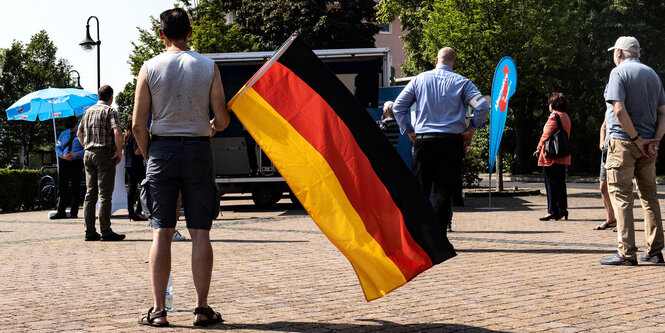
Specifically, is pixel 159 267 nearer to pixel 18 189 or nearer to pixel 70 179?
pixel 70 179

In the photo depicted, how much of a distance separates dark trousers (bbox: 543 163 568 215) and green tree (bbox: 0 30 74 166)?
41.4 meters

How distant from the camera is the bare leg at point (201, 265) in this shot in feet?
15.5

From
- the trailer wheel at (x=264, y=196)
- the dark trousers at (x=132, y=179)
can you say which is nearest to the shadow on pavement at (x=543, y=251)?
the dark trousers at (x=132, y=179)

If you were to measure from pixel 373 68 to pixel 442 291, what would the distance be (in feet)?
39.6

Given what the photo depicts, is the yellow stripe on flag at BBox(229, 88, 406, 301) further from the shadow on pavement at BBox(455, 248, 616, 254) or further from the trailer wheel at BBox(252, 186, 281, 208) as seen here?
the trailer wheel at BBox(252, 186, 281, 208)

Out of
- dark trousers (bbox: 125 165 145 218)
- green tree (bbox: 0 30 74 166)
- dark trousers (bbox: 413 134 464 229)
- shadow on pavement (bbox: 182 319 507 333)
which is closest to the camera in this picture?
shadow on pavement (bbox: 182 319 507 333)

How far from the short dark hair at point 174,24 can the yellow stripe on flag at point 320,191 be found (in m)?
0.53

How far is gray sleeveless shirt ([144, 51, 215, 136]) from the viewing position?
15.6 feet

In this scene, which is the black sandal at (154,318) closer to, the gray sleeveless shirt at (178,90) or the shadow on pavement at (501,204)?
the gray sleeveless shirt at (178,90)

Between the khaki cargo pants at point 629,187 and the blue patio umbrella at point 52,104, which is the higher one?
the blue patio umbrella at point 52,104

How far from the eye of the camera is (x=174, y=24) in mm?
4816

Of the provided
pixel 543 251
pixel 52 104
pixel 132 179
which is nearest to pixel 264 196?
pixel 132 179

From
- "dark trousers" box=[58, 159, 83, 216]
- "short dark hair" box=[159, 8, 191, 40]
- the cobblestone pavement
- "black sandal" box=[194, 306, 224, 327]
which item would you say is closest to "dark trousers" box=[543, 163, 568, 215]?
the cobblestone pavement

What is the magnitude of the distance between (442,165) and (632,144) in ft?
5.63
